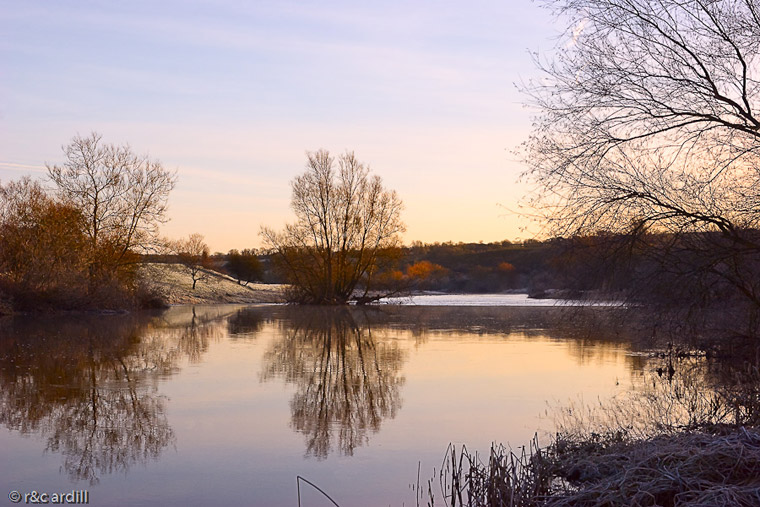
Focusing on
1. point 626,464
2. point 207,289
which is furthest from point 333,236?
point 626,464

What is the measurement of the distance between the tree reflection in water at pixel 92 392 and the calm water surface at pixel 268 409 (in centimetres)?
3

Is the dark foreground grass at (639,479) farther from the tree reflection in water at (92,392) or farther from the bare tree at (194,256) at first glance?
the bare tree at (194,256)

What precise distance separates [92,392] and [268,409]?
2.76m

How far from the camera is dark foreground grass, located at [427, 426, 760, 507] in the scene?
4.46m

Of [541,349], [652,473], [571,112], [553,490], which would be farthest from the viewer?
[541,349]

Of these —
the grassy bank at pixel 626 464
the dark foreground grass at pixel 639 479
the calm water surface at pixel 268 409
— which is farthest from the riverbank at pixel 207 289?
the dark foreground grass at pixel 639 479

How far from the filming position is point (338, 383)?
1077 centimetres

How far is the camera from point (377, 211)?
136 ft

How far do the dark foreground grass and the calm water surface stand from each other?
2.46 feet

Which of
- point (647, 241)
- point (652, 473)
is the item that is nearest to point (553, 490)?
point (652, 473)

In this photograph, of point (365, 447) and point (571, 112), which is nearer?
point (365, 447)

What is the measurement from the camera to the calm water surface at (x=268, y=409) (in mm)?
5746

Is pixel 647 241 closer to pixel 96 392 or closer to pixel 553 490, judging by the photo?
pixel 553 490

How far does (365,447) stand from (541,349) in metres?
9.94
